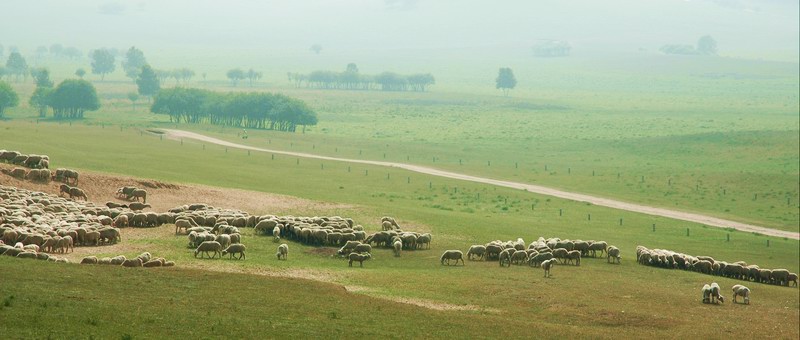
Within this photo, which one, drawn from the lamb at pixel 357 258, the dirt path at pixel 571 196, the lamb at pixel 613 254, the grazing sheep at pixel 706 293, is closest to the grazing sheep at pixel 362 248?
the lamb at pixel 357 258

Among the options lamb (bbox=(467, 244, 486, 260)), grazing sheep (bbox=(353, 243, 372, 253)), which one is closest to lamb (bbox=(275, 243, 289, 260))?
grazing sheep (bbox=(353, 243, 372, 253))

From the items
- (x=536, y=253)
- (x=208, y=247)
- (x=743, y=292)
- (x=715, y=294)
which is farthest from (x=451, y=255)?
(x=743, y=292)

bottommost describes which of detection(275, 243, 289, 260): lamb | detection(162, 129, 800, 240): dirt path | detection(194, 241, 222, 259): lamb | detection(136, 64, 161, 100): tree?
detection(162, 129, 800, 240): dirt path

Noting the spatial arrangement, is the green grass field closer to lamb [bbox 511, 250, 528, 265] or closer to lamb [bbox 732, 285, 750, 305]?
lamb [bbox 732, 285, 750, 305]

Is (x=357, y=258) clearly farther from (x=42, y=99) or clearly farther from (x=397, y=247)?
(x=42, y=99)

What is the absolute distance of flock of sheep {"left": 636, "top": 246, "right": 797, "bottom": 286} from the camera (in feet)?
154

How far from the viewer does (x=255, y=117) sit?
141m

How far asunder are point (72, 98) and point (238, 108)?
2476 centimetres

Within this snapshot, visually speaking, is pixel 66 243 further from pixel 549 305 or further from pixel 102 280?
pixel 549 305

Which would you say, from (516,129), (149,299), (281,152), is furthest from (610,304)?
(516,129)

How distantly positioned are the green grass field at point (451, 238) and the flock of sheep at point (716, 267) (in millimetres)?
1501

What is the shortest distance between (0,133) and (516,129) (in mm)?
91578

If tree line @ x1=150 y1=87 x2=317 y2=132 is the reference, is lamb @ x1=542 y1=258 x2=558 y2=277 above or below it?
below

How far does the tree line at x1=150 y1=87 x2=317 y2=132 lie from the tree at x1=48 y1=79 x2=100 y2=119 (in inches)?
377
